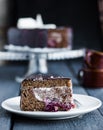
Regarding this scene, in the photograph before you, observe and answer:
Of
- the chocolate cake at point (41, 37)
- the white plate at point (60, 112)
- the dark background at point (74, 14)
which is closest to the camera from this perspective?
the white plate at point (60, 112)

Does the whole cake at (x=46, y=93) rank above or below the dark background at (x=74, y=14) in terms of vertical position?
below

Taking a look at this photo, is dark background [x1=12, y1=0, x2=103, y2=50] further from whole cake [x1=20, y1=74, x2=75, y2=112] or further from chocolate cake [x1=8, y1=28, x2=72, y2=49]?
whole cake [x1=20, y1=74, x2=75, y2=112]

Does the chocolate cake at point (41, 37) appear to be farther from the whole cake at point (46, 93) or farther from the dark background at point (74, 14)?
the whole cake at point (46, 93)

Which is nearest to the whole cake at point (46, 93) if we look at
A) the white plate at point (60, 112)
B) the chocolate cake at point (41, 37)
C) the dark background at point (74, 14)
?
the white plate at point (60, 112)

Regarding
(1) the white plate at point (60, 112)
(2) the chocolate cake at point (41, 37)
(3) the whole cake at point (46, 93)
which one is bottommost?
(1) the white plate at point (60, 112)

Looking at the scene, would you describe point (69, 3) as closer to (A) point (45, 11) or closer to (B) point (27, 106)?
(A) point (45, 11)

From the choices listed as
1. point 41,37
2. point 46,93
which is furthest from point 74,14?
point 46,93

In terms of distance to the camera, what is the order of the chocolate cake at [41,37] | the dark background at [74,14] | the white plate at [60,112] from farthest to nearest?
the dark background at [74,14], the chocolate cake at [41,37], the white plate at [60,112]
